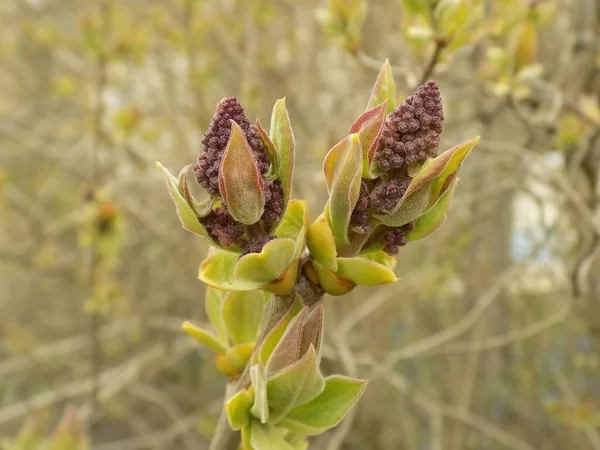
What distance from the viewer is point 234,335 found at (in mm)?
578

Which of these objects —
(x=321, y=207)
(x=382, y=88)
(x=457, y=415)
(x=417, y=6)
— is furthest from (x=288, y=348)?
(x=321, y=207)

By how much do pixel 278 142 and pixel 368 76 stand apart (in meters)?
1.70

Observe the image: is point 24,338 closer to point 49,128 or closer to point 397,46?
point 49,128

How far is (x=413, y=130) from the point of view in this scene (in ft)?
1.48

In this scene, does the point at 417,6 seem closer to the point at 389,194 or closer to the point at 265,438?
the point at 389,194

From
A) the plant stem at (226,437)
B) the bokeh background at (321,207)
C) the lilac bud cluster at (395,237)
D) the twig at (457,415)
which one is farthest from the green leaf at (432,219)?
the twig at (457,415)

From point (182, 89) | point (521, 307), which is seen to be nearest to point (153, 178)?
point (182, 89)

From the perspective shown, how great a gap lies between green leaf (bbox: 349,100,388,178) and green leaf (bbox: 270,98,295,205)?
0.05m

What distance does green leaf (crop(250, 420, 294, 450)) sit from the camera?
0.49m

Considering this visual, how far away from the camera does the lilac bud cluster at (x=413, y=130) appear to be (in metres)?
0.45

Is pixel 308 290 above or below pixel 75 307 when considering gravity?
above

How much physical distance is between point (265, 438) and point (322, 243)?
0.57ft

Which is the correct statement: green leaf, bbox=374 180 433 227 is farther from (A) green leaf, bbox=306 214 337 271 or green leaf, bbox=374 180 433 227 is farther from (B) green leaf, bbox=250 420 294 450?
(B) green leaf, bbox=250 420 294 450

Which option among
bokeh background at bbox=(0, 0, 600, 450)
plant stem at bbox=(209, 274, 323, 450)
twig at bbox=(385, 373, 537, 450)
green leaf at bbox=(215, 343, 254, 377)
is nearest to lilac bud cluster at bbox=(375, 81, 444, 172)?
plant stem at bbox=(209, 274, 323, 450)
